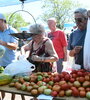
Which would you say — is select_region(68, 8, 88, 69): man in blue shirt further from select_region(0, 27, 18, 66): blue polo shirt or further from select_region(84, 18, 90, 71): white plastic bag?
select_region(0, 27, 18, 66): blue polo shirt

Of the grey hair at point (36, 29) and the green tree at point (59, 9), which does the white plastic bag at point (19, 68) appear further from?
the green tree at point (59, 9)

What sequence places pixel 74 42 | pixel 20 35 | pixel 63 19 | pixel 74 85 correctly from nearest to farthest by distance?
pixel 74 85 < pixel 20 35 < pixel 74 42 < pixel 63 19

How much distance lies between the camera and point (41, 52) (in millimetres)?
2365

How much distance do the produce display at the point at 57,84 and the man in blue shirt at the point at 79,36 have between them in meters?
0.41

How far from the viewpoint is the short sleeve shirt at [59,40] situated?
3506 mm

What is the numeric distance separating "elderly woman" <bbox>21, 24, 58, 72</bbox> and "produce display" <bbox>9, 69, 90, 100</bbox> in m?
0.40

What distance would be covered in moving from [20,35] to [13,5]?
2256 millimetres

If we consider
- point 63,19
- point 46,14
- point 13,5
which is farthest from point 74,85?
point 46,14

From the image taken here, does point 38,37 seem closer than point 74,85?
No

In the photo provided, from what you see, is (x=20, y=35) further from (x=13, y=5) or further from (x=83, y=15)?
(x=13, y=5)

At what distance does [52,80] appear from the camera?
1745 mm

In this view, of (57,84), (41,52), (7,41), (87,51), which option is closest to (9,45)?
(7,41)

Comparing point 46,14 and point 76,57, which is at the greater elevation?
point 46,14

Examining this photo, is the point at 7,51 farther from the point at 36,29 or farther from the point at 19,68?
the point at 19,68
